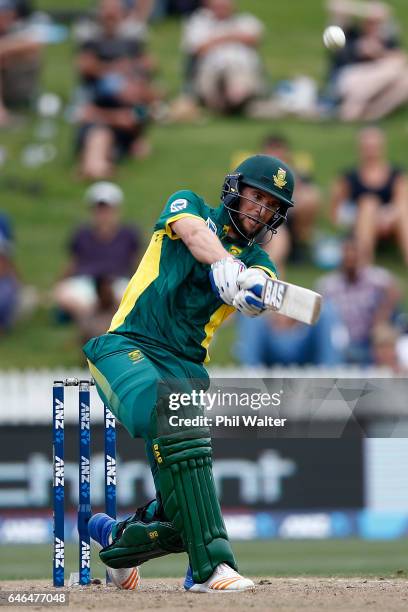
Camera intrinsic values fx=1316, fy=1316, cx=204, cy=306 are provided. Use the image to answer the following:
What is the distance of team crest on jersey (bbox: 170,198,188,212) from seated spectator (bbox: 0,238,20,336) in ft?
22.4

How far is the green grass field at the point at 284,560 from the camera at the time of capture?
7.91 metres

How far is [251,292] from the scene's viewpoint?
518 centimetres

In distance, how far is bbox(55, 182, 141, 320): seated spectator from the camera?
12156mm

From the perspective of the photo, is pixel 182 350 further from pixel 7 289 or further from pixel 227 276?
pixel 7 289

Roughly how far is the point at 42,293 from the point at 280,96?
173 inches

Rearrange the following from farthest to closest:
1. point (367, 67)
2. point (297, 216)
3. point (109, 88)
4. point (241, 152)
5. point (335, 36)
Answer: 1. point (367, 67)
2. point (241, 152)
3. point (109, 88)
4. point (297, 216)
5. point (335, 36)

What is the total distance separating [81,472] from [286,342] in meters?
5.36

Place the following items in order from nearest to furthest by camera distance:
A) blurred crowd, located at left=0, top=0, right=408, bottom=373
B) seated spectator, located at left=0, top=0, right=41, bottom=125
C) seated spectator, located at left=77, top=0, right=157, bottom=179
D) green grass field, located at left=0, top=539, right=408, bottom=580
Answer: green grass field, located at left=0, top=539, right=408, bottom=580 → blurred crowd, located at left=0, top=0, right=408, bottom=373 → seated spectator, located at left=77, top=0, right=157, bottom=179 → seated spectator, located at left=0, top=0, right=41, bottom=125

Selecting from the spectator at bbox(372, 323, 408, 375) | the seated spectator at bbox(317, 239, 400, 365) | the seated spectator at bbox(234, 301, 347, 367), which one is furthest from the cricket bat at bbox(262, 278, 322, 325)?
the seated spectator at bbox(317, 239, 400, 365)


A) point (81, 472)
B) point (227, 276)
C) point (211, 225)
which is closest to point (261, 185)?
point (211, 225)

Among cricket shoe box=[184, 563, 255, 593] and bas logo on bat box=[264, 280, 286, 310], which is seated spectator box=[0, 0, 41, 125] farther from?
bas logo on bat box=[264, 280, 286, 310]

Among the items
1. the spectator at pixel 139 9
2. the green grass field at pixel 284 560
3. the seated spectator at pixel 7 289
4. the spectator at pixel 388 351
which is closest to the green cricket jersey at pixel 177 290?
the green grass field at pixel 284 560

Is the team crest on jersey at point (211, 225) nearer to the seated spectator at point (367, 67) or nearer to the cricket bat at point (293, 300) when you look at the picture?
the cricket bat at point (293, 300)

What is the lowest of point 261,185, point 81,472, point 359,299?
point 81,472
